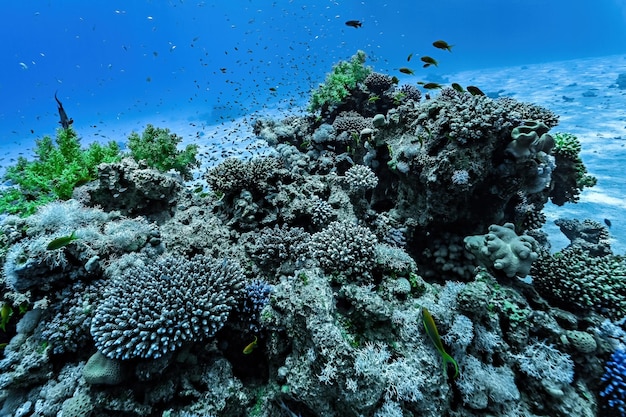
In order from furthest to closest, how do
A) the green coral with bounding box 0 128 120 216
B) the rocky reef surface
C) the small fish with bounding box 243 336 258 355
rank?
1. the green coral with bounding box 0 128 120 216
2. the small fish with bounding box 243 336 258 355
3. the rocky reef surface

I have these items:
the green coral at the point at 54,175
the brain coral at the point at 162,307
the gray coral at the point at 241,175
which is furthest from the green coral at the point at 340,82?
the brain coral at the point at 162,307

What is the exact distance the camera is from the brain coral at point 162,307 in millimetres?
3326

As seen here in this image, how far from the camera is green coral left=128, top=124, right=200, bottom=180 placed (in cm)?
791

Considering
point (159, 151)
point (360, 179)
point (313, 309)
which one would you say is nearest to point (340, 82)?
point (360, 179)

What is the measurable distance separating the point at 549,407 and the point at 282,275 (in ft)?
12.7

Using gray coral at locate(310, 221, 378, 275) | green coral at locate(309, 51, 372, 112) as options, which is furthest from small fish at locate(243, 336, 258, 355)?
green coral at locate(309, 51, 372, 112)

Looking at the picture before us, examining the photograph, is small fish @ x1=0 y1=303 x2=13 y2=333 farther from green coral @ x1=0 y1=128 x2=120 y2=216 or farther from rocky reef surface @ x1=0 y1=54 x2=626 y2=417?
green coral @ x1=0 y1=128 x2=120 y2=216

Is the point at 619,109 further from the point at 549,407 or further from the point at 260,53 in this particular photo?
the point at 260,53

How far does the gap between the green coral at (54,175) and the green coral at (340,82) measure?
25.5 feet

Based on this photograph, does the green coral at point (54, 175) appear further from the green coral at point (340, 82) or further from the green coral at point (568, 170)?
the green coral at point (568, 170)

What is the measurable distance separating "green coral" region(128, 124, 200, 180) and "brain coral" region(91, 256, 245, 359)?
4.83 meters

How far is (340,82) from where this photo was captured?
37.6 ft

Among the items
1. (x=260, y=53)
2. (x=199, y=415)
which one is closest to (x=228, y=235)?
(x=199, y=415)

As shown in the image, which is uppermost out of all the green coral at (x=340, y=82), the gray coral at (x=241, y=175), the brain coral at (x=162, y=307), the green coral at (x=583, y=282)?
the green coral at (x=340, y=82)
